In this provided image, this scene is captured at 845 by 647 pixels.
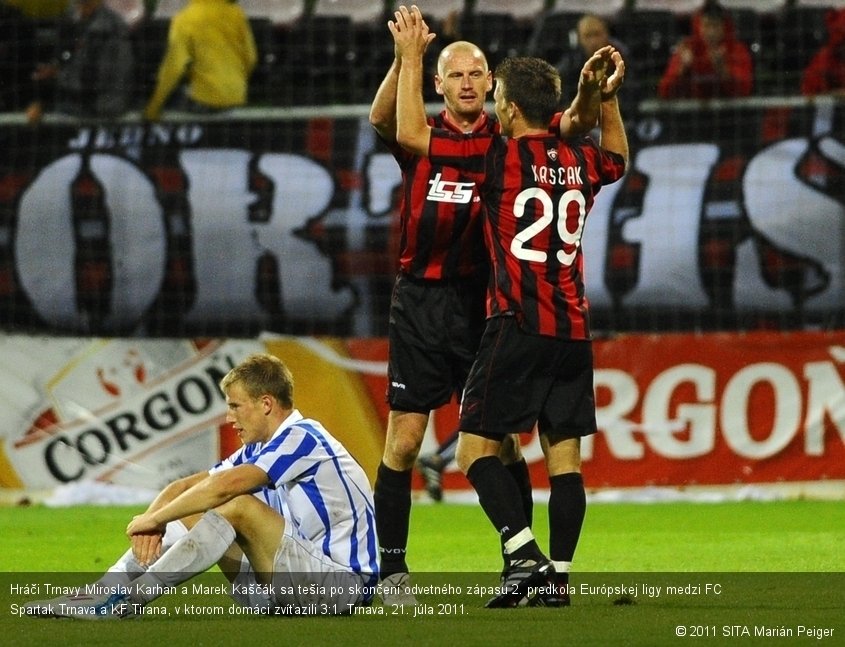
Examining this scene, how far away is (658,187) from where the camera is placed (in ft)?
37.9

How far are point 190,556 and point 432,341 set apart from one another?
1531mm

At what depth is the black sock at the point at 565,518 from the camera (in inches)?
226

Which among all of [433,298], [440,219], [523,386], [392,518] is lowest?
[392,518]

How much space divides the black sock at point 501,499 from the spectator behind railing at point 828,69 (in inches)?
281

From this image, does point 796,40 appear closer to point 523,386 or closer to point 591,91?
point 591,91

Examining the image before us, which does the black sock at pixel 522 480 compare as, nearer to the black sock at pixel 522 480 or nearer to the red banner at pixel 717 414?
the black sock at pixel 522 480

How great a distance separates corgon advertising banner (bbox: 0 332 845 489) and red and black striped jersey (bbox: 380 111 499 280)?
4195mm

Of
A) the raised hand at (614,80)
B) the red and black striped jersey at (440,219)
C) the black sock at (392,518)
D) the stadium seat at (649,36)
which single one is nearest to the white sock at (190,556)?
the black sock at (392,518)

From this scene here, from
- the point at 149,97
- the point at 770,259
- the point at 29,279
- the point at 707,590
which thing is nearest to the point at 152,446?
the point at 29,279

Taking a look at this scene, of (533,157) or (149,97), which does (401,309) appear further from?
(149,97)

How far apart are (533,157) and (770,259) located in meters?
5.81

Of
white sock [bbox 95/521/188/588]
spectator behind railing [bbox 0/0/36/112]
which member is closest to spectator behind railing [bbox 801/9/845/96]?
spectator behind railing [bbox 0/0/36/112]

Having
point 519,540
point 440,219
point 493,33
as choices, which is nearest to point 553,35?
point 493,33

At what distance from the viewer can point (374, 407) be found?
34.5ft
